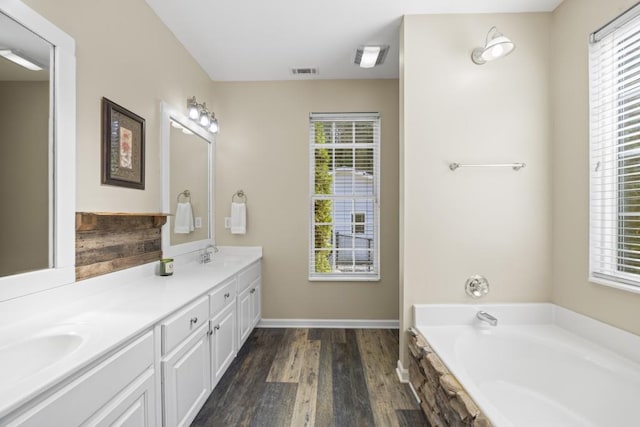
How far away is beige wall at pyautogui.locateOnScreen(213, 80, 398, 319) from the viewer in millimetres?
3402

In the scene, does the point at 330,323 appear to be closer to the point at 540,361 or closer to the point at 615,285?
the point at 540,361

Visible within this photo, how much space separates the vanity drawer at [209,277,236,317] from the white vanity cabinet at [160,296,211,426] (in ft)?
0.30

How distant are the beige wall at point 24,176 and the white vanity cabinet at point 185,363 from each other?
65 cm

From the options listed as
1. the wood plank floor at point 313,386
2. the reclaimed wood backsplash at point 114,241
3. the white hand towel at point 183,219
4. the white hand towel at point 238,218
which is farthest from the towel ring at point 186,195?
the wood plank floor at point 313,386

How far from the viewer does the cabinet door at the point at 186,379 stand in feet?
4.95

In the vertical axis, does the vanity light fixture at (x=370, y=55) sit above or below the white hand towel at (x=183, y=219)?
above

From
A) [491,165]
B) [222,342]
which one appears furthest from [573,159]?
[222,342]

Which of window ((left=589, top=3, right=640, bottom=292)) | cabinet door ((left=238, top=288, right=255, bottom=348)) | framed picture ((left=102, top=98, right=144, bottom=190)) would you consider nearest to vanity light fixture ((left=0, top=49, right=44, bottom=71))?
framed picture ((left=102, top=98, right=144, bottom=190))

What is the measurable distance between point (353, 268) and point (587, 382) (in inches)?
82.2

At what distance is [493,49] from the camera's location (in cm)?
204

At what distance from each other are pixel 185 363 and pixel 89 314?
549 mm

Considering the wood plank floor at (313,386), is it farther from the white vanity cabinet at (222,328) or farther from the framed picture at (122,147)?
the framed picture at (122,147)

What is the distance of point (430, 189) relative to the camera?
7.50 feet

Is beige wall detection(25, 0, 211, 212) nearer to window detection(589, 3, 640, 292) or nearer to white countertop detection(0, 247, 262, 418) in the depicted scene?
white countertop detection(0, 247, 262, 418)
